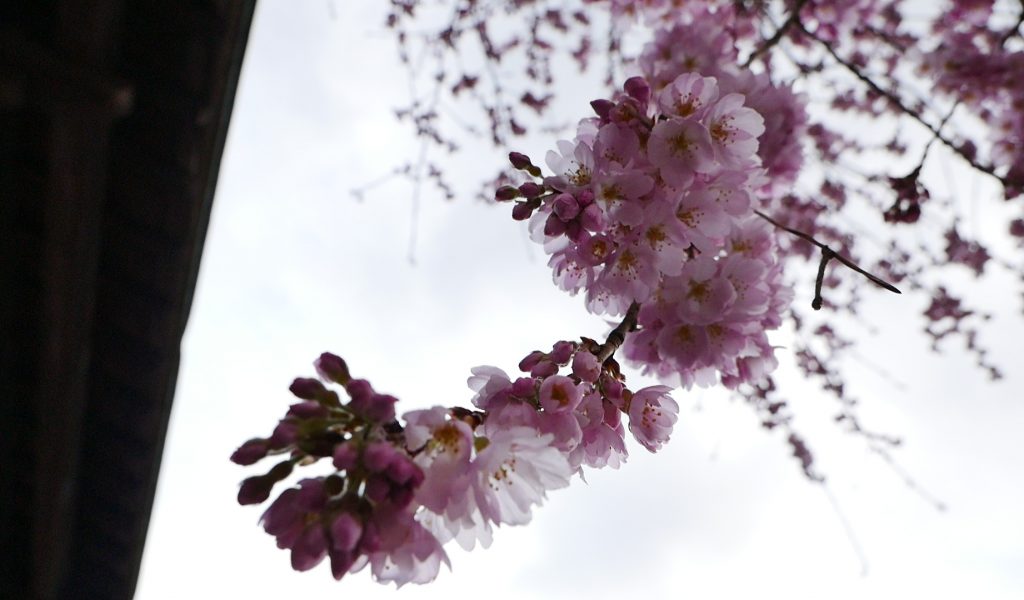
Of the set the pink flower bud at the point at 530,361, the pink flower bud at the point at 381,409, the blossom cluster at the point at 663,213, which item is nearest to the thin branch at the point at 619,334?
the blossom cluster at the point at 663,213

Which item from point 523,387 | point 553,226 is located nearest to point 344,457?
point 523,387

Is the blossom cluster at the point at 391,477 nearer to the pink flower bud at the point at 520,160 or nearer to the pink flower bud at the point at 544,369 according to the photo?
the pink flower bud at the point at 544,369

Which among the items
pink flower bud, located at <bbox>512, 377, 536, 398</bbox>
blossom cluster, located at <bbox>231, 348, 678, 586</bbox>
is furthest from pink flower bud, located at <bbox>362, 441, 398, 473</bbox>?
pink flower bud, located at <bbox>512, 377, 536, 398</bbox>

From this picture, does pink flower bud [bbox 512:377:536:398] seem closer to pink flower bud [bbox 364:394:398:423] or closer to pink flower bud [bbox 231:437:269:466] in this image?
pink flower bud [bbox 364:394:398:423]

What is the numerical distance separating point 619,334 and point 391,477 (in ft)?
2.07

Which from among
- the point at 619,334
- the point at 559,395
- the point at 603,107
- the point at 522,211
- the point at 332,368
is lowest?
the point at 332,368

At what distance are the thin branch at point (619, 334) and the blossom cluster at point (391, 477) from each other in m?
0.19

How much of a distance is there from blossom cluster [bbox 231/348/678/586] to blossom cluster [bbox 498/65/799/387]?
0.36 meters

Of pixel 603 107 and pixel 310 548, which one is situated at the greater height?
pixel 603 107

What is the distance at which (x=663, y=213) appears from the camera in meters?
1.11

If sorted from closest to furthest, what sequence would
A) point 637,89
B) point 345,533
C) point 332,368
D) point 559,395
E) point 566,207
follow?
point 345,533, point 332,368, point 559,395, point 566,207, point 637,89

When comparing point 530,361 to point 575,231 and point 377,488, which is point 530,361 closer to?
point 575,231

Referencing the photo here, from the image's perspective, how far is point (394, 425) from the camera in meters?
0.79

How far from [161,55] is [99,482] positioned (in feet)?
7.59
